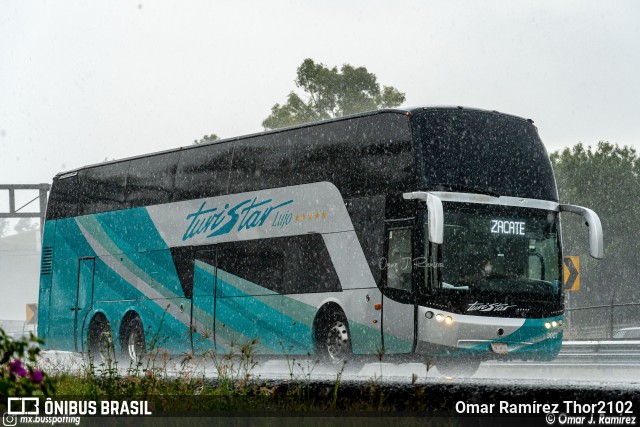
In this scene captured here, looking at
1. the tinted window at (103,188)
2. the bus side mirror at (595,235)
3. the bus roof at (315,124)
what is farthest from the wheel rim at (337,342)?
the tinted window at (103,188)

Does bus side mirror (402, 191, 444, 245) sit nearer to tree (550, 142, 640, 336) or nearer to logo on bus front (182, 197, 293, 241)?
logo on bus front (182, 197, 293, 241)

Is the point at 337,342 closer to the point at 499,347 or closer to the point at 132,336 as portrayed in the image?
the point at 499,347

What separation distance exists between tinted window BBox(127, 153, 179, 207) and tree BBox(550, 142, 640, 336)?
4031cm

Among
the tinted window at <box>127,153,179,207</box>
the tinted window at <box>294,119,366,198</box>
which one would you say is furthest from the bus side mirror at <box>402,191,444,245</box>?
the tinted window at <box>127,153,179,207</box>

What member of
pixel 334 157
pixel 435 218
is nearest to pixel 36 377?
pixel 435 218

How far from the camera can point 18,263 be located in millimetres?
169625

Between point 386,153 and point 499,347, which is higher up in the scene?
point 386,153

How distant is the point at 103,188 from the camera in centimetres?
2419

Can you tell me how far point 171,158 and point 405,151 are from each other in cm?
688

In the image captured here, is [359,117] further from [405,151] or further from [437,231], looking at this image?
[437,231]

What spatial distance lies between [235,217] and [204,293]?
164 cm

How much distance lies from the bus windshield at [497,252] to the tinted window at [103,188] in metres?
8.59

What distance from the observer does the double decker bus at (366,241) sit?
1691cm

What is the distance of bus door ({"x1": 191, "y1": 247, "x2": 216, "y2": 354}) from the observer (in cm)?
2073
